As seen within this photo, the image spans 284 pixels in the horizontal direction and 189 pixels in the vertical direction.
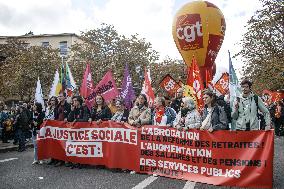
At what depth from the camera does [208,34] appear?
17.6 metres

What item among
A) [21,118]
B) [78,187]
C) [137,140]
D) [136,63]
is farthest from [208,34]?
[136,63]

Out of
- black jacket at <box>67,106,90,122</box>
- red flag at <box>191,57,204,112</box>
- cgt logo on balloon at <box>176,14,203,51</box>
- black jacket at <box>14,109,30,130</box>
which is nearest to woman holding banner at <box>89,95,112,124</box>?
black jacket at <box>67,106,90,122</box>

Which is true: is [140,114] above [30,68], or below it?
below

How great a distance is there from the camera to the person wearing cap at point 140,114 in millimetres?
9953

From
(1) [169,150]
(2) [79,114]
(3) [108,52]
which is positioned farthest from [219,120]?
(3) [108,52]

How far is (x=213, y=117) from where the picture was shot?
8.63m

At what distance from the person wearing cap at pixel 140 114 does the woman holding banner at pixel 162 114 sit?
0.21 meters

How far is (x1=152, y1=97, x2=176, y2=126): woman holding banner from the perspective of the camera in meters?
9.95

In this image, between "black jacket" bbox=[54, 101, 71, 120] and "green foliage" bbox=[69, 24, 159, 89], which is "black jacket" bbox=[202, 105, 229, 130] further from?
"green foliage" bbox=[69, 24, 159, 89]

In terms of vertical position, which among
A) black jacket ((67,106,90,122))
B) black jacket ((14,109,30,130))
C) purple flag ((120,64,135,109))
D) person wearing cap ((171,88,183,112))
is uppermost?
purple flag ((120,64,135,109))

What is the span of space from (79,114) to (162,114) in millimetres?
2311

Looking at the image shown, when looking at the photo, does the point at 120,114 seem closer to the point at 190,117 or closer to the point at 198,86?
the point at 198,86

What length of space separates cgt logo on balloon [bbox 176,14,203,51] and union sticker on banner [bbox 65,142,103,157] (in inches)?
330

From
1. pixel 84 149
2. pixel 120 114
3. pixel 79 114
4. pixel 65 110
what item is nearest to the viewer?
pixel 84 149
